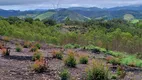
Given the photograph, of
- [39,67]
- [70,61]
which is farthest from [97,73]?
[70,61]

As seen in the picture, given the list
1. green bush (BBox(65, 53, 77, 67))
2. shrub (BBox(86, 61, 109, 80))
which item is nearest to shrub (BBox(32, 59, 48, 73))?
green bush (BBox(65, 53, 77, 67))

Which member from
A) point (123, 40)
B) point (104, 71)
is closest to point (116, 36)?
point (123, 40)

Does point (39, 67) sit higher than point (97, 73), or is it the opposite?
point (97, 73)

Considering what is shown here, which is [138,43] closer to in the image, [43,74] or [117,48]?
[117,48]

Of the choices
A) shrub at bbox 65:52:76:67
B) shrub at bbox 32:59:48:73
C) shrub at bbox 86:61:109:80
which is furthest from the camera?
shrub at bbox 65:52:76:67

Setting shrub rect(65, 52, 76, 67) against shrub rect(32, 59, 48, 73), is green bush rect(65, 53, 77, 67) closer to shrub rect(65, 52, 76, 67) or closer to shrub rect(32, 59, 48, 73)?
shrub rect(65, 52, 76, 67)

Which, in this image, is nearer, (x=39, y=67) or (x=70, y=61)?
(x=39, y=67)

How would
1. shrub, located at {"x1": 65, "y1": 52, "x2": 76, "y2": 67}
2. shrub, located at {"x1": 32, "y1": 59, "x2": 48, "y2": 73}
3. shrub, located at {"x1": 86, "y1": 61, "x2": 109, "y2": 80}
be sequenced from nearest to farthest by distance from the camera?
shrub, located at {"x1": 86, "y1": 61, "x2": 109, "y2": 80}, shrub, located at {"x1": 32, "y1": 59, "x2": 48, "y2": 73}, shrub, located at {"x1": 65, "y1": 52, "x2": 76, "y2": 67}

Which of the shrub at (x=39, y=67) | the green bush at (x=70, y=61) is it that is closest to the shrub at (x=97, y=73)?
the shrub at (x=39, y=67)

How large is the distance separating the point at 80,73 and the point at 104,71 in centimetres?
298

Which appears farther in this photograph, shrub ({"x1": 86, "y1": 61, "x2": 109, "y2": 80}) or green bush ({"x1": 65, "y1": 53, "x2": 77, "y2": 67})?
green bush ({"x1": 65, "y1": 53, "x2": 77, "y2": 67})

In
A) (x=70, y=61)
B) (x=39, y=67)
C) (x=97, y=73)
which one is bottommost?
(x=70, y=61)

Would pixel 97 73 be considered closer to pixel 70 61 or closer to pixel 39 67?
pixel 39 67

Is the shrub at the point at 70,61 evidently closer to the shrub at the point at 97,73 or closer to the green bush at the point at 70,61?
the green bush at the point at 70,61
